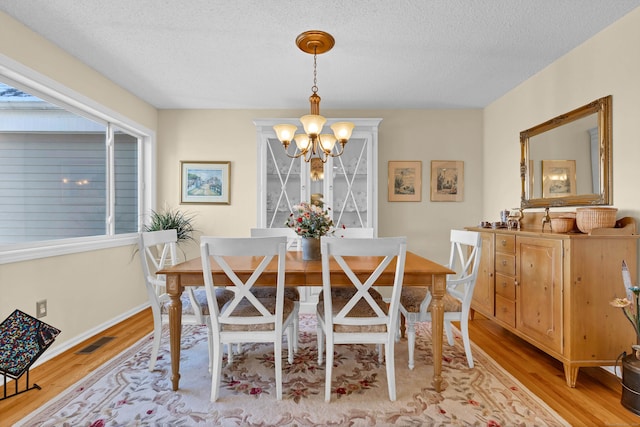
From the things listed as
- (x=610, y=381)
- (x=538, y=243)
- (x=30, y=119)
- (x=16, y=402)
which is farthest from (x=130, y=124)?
(x=610, y=381)

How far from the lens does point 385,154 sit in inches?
161

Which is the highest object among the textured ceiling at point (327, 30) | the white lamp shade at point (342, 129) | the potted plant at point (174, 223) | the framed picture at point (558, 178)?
the textured ceiling at point (327, 30)

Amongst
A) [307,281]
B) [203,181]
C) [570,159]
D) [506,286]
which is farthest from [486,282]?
[203,181]

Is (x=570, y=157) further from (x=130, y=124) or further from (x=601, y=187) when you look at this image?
(x=130, y=124)

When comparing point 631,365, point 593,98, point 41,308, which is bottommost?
point 631,365

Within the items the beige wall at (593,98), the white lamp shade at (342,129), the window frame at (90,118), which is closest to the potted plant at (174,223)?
the window frame at (90,118)

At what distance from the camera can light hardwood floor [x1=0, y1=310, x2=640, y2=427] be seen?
1.81 meters

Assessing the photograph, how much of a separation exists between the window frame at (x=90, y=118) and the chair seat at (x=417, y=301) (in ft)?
8.86

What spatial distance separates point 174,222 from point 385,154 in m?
2.64

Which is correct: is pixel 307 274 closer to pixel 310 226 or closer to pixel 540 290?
pixel 310 226

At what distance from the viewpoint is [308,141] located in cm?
253

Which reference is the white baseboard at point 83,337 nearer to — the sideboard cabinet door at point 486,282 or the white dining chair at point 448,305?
the white dining chair at point 448,305

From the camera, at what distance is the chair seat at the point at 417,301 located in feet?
7.46

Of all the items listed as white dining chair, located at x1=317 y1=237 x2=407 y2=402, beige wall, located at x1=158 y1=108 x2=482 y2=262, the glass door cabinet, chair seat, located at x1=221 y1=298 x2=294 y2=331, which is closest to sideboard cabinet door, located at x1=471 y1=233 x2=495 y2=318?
beige wall, located at x1=158 y1=108 x2=482 y2=262
